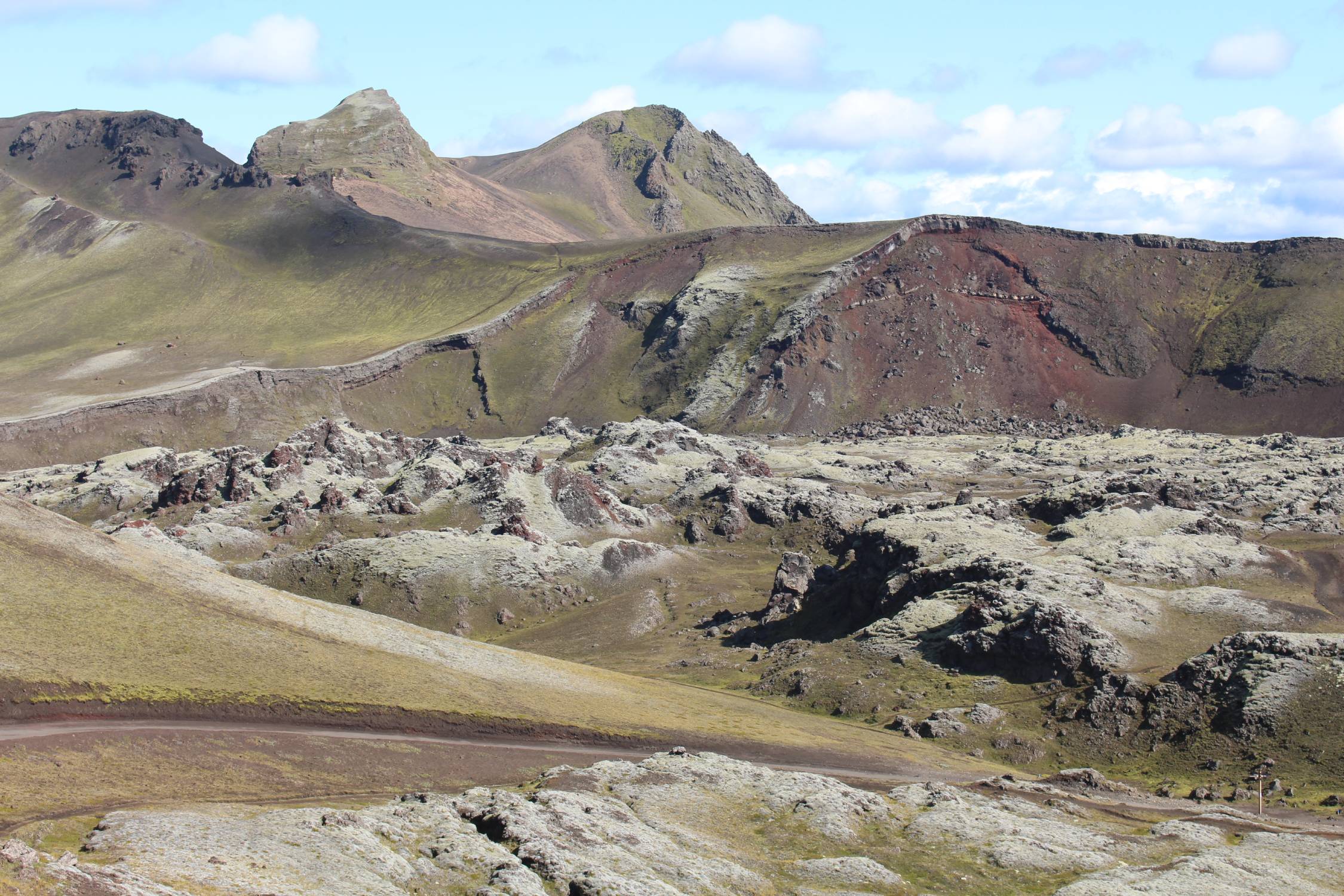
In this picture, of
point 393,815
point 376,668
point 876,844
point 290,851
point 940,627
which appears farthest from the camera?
point 940,627

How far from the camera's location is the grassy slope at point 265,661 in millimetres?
80625

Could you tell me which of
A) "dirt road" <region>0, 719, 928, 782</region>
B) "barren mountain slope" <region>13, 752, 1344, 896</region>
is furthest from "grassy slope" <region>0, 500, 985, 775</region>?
"barren mountain slope" <region>13, 752, 1344, 896</region>

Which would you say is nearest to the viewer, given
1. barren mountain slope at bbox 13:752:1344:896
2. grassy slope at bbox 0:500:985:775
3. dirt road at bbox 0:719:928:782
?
barren mountain slope at bbox 13:752:1344:896

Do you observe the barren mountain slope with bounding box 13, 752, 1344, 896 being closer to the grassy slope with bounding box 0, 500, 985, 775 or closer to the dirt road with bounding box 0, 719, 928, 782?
the dirt road with bounding box 0, 719, 928, 782

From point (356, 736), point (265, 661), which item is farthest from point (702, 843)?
point (265, 661)

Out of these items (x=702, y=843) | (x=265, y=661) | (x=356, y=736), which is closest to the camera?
(x=702, y=843)

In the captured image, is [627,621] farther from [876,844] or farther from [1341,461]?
[1341,461]

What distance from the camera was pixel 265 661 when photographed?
87.3 metres

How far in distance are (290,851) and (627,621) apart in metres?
83.7

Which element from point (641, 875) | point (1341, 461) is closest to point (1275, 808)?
point (641, 875)

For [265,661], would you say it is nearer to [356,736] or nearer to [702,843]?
[356,736]

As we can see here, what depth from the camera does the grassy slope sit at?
265ft

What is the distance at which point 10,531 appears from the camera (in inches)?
3757

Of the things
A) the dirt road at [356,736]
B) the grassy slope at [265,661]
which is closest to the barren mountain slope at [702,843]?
the dirt road at [356,736]
